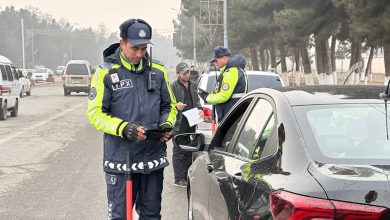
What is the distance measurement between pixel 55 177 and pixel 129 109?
17.5 feet

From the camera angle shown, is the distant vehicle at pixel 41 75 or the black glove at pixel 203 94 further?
the distant vehicle at pixel 41 75

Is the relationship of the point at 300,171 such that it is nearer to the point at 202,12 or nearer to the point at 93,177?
the point at 93,177

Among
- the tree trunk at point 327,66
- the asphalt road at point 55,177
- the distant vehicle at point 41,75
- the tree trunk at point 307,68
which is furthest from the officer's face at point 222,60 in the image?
the distant vehicle at point 41,75

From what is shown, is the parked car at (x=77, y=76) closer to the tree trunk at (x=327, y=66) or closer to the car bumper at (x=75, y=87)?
the car bumper at (x=75, y=87)

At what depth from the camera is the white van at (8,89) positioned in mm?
19641

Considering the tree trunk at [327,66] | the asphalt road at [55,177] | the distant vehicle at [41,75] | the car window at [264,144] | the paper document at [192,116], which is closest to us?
the car window at [264,144]

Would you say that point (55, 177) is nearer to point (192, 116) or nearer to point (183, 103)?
point (183, 103)

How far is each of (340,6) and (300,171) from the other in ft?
79.6

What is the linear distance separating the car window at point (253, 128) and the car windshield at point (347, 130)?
0.36 meters

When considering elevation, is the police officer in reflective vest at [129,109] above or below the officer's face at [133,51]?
below

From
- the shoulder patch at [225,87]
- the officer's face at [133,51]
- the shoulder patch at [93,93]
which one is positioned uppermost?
the officer's face at [133,51]

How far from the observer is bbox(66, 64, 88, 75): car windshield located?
36062mm

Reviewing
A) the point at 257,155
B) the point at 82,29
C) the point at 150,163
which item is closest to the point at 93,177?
the point at 150,163

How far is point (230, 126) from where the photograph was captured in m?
4.90
